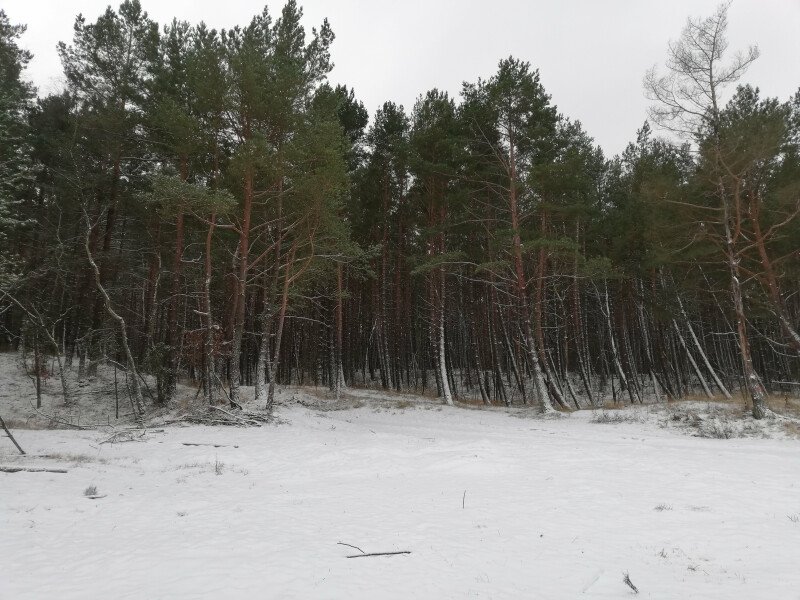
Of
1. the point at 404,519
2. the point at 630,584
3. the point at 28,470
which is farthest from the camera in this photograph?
the point at 28,470

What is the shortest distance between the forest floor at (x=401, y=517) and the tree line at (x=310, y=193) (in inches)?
249

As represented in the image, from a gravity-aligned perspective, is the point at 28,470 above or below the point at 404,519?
A: above

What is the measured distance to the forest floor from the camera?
Result: 13.4 feet

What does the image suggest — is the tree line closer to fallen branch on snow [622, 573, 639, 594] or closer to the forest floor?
the forest floor

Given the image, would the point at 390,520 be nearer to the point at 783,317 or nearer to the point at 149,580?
the point at 149,580

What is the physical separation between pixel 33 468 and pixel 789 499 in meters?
11.9

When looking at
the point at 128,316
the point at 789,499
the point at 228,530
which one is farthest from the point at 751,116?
the point at 128,316

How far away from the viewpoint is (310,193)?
1631 cm

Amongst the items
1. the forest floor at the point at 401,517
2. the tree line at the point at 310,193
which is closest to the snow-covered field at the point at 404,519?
the forest floor at the point at 401,517

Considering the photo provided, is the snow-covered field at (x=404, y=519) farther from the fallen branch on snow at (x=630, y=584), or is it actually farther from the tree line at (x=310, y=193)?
the tree line at (x=310, y=193)

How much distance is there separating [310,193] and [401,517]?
12.6 meters

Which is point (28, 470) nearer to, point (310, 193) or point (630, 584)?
point (630, 584)

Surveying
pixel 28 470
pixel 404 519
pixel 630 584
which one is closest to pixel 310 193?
pixel 28 470

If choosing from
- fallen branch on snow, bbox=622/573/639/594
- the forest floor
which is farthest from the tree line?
fallen branch on snow, bbox=622/573/639/594
